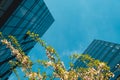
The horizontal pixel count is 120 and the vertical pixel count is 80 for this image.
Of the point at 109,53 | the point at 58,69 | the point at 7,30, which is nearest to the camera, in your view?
the point at 58,69

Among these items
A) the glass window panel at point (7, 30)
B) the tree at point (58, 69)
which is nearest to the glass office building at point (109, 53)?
the glass window panel at point (7, 30)

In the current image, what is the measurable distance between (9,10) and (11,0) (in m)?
1.64

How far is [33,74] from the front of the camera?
44.9 feet

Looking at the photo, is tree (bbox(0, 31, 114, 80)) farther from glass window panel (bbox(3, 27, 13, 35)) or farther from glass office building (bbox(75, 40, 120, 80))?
glass office building (bbox(75, 40, 120, 80))

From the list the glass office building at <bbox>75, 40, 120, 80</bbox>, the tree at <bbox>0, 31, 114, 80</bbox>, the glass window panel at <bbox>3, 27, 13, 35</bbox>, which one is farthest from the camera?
the glass office building at <bbox>75, 40, 120, 80</bbox>

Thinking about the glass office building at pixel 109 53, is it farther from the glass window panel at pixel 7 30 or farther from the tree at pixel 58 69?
the tree at pixel 58 69

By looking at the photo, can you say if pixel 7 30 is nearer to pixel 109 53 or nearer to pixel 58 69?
pixel 58 69

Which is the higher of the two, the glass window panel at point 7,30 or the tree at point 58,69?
the glass window panel at point 7,30

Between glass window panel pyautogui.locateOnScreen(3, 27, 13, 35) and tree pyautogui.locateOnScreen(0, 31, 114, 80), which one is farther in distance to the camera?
glass window panel pyautogui.locateOnScreen(3, 27, 13, 35)

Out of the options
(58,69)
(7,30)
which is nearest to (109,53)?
(7,30)

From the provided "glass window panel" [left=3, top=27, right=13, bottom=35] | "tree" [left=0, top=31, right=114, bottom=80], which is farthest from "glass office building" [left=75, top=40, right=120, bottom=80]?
"tree" [left=0, top=31, right=114, bottom=80]

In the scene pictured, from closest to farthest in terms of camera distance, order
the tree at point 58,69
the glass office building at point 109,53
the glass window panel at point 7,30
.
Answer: the tree at point 58,69 → the glass window panel at point 7,30 → the glass office building at point 109,53

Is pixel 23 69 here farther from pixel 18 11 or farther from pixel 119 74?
pixel 119 74

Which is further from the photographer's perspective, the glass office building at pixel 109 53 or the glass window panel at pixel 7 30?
the glass office building at pixel 109 53
